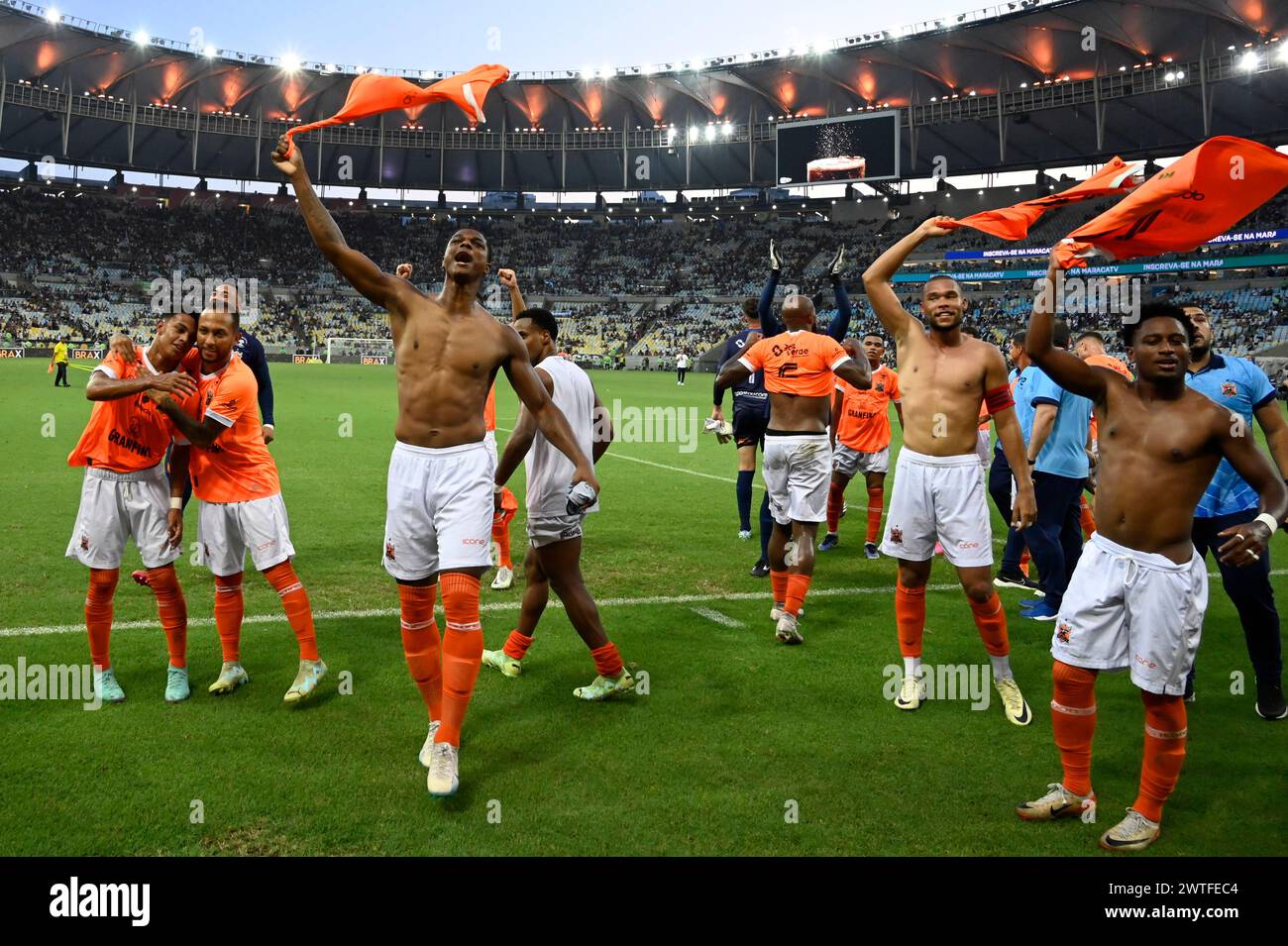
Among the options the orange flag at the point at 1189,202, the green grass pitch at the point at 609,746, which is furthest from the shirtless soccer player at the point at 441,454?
the orange flag at the point at 1189,202

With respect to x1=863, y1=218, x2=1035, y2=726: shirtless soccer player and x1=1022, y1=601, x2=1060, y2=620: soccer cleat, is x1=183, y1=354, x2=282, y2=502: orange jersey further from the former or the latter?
x1=1022, y1=601, x2=1060, y2=620: soccer cleat

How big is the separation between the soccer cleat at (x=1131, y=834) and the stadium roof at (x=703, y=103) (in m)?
52.5

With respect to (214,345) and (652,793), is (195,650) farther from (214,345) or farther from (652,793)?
(652,793)

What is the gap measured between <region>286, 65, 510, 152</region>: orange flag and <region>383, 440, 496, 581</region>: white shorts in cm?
164

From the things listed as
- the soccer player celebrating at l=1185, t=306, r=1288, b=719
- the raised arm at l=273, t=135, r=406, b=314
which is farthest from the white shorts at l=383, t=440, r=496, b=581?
the soccer player celebrating at l=1185, t=306, r=1288, b=719

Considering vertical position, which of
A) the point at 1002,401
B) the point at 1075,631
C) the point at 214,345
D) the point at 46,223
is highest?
the point at 46,223

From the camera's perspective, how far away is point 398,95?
4.47 metres

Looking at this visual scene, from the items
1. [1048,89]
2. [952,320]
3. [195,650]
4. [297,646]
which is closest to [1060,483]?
[952,320]

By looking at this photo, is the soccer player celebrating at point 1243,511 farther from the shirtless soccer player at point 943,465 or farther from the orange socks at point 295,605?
the orange socks at point 295,605

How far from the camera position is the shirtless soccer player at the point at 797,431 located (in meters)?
6.70

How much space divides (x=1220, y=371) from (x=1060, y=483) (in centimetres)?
197

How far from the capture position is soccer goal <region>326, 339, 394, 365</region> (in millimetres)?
56628

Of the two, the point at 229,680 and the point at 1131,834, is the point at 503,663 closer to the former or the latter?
the point at 229,680
